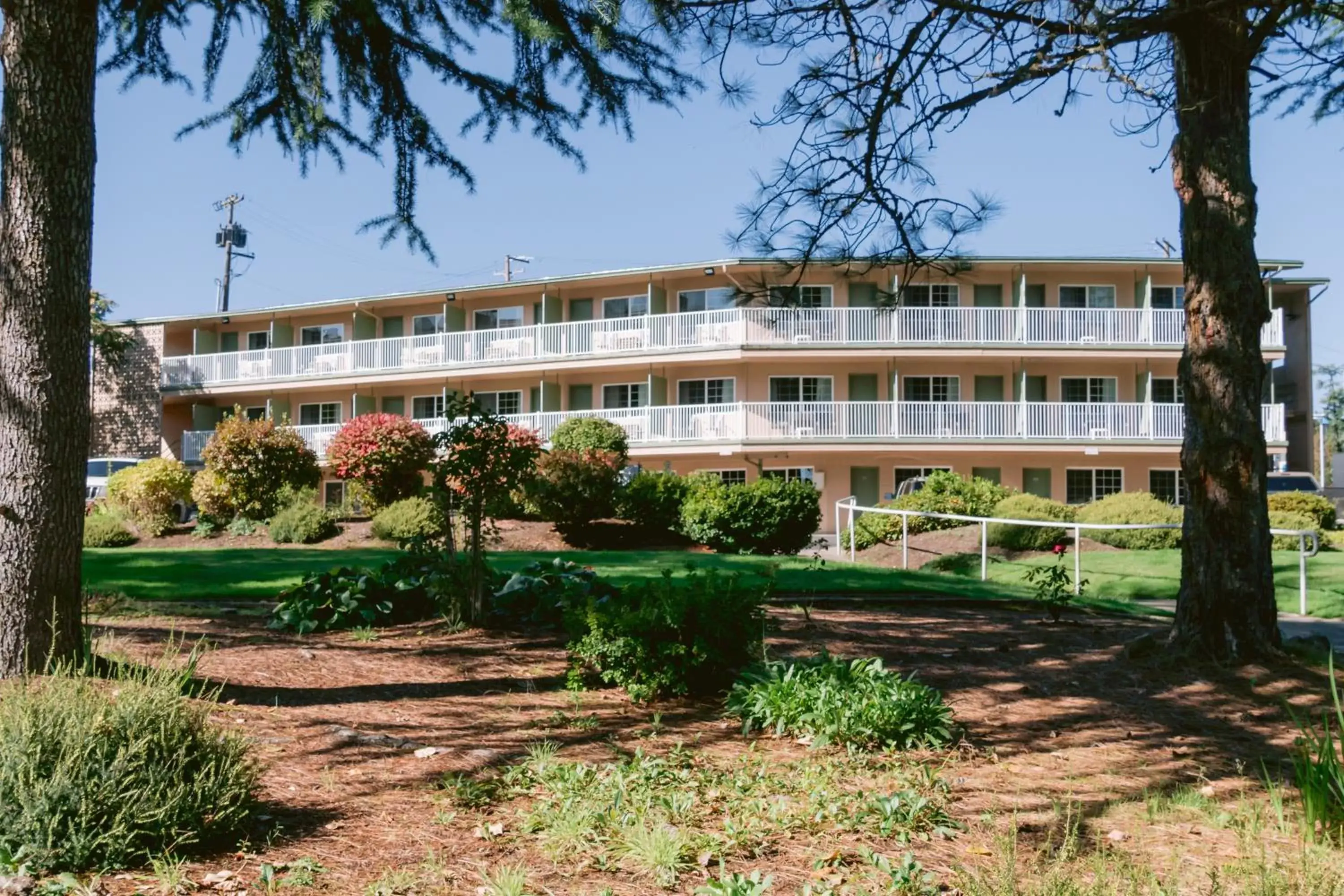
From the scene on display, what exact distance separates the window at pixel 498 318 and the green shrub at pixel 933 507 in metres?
17.6

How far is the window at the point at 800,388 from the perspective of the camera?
33.9m

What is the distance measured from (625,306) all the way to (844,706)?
103ft

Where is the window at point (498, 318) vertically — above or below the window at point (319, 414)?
above

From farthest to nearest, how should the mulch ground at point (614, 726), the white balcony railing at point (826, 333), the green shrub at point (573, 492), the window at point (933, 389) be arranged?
the window at point (933, 389) < the white balcony railing at point (826, 333) < the green shrub at point (573, 492) < the mulch ground at point (614, 726)

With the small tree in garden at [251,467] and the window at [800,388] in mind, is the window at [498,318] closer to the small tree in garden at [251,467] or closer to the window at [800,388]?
the window at [800,388]

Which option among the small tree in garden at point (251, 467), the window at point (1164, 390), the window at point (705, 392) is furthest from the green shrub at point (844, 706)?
the window at point (1164, 390)

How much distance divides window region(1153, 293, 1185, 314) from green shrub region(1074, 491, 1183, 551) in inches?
547

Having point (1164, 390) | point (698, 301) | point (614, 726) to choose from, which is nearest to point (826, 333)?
point (698, 301)

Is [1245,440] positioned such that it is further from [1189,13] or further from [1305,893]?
[1305,893]

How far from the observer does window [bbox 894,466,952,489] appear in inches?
1299

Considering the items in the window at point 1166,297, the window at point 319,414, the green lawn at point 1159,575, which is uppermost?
the window at point 1166,297

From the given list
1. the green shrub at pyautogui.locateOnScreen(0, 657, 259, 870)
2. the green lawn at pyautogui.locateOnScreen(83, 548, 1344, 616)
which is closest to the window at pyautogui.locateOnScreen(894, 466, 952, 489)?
the green lawn at pyautogui.locateOnScreen(83, 548, 1344, 616)

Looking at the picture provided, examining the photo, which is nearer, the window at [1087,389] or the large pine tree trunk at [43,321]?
→ the large pine tree trunk at [43,321]

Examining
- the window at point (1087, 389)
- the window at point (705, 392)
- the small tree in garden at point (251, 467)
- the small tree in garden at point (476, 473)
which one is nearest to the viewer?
the small tree in garden at point (476, 473)
